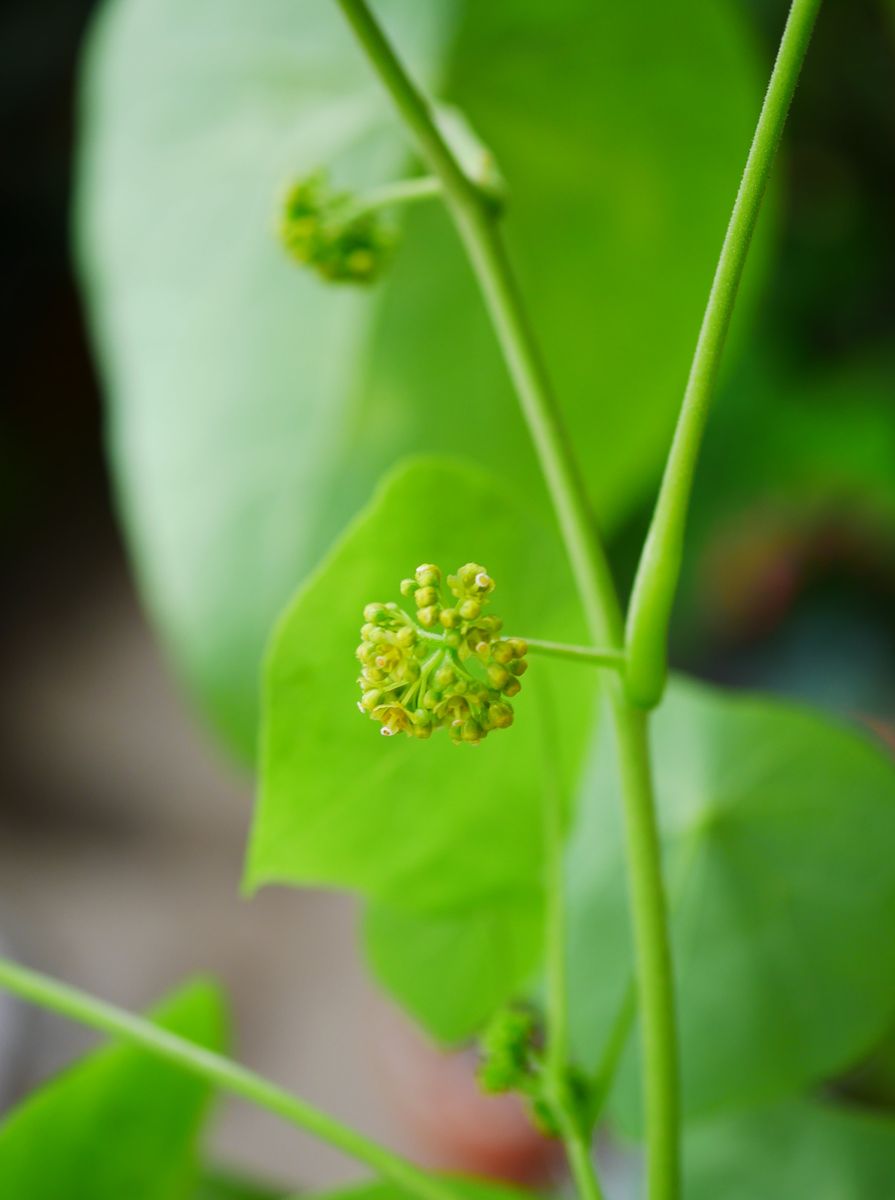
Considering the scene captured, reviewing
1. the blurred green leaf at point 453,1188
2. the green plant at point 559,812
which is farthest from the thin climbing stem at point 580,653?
the blurred green leaf at point 453,1188

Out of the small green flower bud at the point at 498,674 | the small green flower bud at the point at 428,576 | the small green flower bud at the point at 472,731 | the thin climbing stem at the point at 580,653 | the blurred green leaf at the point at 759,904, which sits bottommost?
the blurred green leaf at the point at 759,904

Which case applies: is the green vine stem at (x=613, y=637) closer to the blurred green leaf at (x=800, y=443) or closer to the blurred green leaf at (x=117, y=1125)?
the blurred green leaf at (x=117, y=1125)

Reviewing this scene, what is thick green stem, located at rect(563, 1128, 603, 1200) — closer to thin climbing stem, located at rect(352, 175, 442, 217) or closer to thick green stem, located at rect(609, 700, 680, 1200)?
thick green stem, located at rect(609, 700, 680, 1200)

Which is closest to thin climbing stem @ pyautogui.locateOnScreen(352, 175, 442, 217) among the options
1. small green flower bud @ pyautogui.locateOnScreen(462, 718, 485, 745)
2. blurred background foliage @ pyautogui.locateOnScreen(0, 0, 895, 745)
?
small green flower bud @ pyautogui.locateOnScreen(462, 718, 485, 745)

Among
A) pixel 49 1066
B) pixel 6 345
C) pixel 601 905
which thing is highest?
pixel 601 905

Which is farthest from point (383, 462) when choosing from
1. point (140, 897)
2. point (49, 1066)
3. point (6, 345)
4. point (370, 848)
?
point (6, 345)

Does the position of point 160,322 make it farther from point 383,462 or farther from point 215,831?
point 215,831

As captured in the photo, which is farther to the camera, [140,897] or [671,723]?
[140,897]
